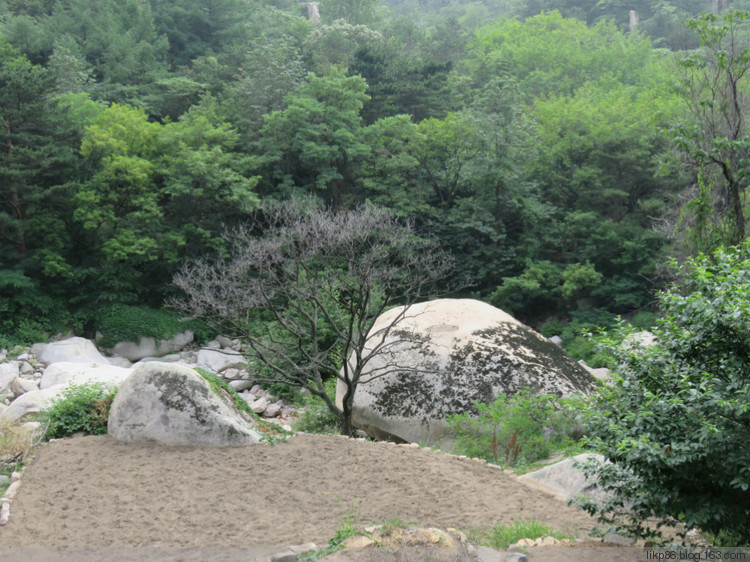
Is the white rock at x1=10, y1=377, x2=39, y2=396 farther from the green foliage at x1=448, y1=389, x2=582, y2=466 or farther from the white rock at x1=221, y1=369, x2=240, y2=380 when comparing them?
the green foliage at x1=448, y1=389, x2=582, y2=466

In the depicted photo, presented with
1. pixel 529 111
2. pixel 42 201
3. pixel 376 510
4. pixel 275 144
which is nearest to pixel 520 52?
pixel 529 111

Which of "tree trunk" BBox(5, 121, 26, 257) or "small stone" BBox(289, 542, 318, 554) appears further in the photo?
"tree trunk" BBox(5, 121, 26, 257)

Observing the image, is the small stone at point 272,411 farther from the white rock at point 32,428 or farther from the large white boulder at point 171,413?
the large white boulder at point 171,413

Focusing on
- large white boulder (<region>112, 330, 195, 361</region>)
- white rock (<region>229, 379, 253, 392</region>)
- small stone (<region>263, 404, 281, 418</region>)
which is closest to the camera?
small stone (<region>263, 404, 281, 418</region>)

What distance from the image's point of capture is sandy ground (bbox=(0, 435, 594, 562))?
4.93 metres

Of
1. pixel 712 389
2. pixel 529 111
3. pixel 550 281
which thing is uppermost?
pixel 529 111

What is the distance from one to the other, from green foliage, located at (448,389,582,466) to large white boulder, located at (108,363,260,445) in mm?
2506

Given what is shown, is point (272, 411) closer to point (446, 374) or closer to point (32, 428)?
point (446, 374)

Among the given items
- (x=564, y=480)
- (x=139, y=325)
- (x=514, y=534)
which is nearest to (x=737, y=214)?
(x=564, y=480)

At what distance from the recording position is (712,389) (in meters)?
3.82

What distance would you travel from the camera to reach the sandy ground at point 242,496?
4930 mm

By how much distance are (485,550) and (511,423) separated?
10.5 ft

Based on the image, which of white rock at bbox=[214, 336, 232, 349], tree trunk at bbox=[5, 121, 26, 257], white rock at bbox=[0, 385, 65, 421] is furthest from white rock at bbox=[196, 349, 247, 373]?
white rock at bbox=[0, 385, 65, 421]

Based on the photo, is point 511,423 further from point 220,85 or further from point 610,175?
point 220,85
